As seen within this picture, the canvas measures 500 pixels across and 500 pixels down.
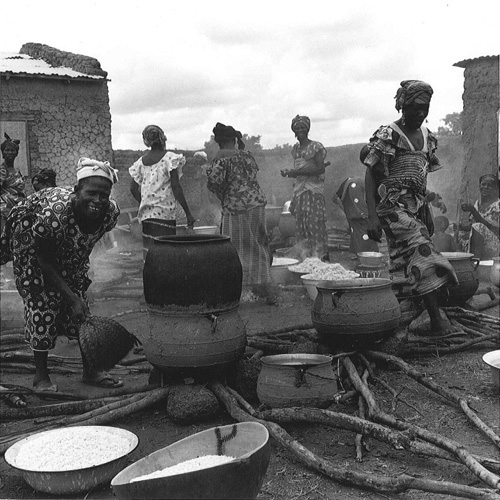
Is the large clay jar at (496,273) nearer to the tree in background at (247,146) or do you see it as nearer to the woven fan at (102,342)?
the woven fan at (102,342)

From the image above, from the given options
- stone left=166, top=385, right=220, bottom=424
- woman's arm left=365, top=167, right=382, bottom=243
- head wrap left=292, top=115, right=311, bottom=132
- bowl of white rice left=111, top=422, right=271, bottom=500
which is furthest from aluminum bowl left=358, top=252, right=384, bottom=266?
bowl of white rice left=111, top=422, right=271, bottom=500

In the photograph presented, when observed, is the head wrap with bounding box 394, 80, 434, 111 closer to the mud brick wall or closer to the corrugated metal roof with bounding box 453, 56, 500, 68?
the corrugated metal roof with bounding box 453, 56, 500, 68

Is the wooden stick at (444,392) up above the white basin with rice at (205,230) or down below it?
below

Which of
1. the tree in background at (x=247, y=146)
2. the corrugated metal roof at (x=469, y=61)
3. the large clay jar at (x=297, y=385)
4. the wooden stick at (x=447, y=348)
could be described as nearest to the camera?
the large clay jar at (x=297, y=385)

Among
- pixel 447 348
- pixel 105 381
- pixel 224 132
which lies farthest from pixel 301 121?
pixel 105 381

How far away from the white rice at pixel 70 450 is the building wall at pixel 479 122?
9.73m

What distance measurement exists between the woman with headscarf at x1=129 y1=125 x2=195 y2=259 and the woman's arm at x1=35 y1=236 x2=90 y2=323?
3178 mm

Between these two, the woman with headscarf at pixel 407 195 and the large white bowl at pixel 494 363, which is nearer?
the large white bowl at pixel 494 363

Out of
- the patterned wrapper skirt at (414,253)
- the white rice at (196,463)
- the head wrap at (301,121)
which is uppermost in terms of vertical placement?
the head wrap at (301,121)

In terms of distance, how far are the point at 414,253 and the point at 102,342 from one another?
9.61 feet

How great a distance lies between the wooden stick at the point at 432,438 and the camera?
287 centimetres

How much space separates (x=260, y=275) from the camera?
25.8 ft

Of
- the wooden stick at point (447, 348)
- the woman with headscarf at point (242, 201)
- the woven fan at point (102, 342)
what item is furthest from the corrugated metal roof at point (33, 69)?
the wooden stick at point (447, 348)

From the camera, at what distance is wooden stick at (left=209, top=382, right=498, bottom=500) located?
8.98ft
